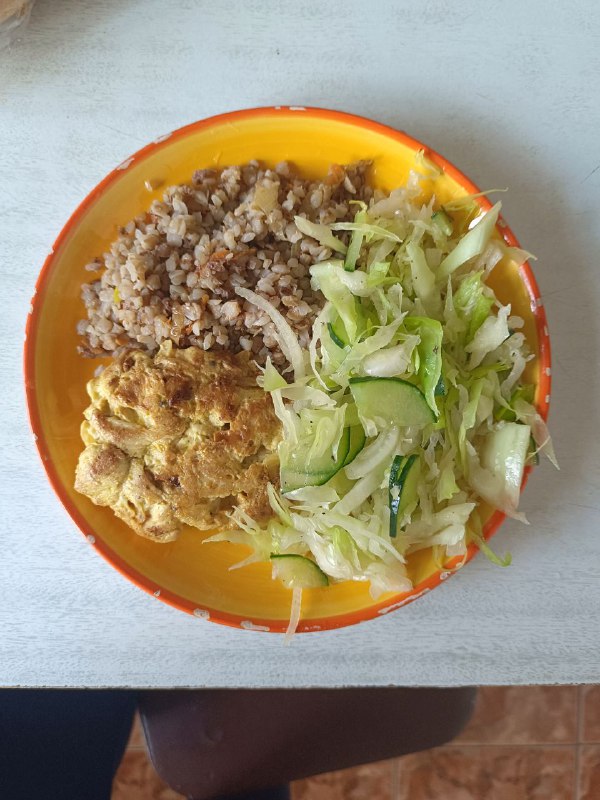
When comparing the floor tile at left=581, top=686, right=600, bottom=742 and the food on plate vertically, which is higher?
the food on plate

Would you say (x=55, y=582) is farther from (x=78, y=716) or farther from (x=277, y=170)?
(x=277, y=170)

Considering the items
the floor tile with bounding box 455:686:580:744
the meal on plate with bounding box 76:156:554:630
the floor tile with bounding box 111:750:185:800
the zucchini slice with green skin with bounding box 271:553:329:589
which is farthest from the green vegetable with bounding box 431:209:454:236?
the floor tile with bounding box 111:750:185:800

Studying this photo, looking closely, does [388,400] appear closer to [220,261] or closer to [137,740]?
[220,261]

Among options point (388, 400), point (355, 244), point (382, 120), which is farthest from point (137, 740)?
point (382, 120)

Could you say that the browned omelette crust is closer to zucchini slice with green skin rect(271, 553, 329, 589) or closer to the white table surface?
zucchini slice with green skin rect(271, 553, 329, 589)

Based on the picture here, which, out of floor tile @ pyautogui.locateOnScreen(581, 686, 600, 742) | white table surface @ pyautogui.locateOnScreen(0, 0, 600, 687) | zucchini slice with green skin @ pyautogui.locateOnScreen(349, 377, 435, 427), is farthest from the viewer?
floor tile @ pyautogui.locateOnScreen(581, 686, 600, 742)

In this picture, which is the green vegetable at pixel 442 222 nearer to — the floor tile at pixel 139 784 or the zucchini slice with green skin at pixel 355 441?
the zucchini slice with green skin at pixel 355 441
